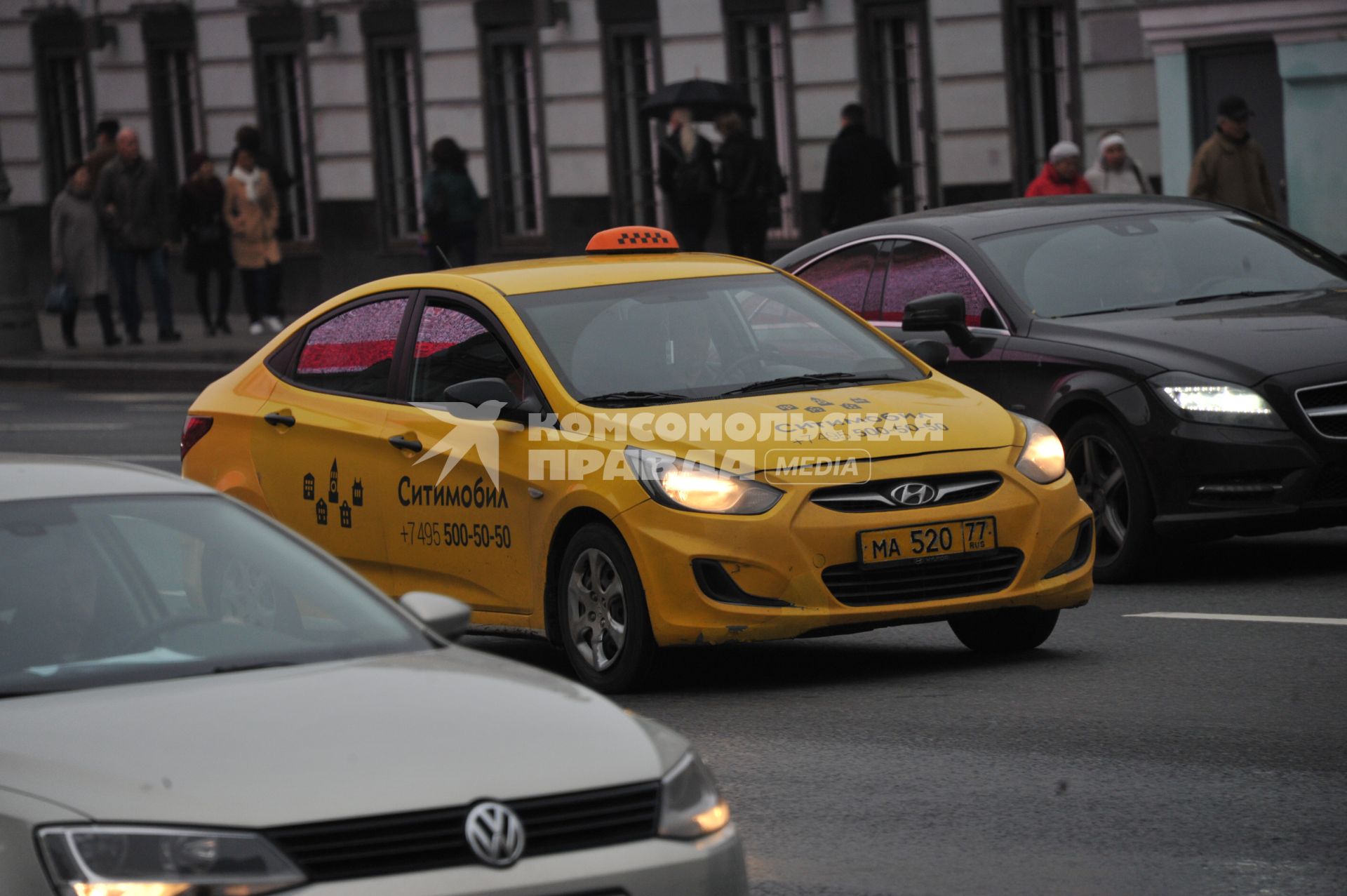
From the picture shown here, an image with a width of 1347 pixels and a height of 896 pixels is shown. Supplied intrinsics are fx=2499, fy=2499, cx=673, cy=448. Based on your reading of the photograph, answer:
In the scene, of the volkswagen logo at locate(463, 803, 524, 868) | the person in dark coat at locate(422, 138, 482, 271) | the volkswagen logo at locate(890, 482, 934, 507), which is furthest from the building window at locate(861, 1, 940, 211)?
the volkswagen logo at locate(463, 803, 524, 868)

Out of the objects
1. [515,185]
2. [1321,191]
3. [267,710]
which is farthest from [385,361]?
[515,185]

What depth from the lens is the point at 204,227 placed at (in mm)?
28266

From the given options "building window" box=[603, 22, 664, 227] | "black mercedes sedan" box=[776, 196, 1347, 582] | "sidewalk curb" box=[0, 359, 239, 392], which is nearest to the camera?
"black mercedes sedan" box=[776, 196, 1347, 582]

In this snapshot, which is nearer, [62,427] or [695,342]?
[695,342]

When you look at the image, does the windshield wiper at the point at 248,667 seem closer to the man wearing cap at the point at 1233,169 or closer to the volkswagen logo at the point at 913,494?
the volkswagen logo at the point at 913,494

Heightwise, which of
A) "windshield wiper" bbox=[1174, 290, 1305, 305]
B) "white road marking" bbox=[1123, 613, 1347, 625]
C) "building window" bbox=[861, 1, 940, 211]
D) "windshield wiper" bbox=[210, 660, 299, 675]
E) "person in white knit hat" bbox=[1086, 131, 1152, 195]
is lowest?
"white road marking" bbox=[1123, 613, 1347, 625]

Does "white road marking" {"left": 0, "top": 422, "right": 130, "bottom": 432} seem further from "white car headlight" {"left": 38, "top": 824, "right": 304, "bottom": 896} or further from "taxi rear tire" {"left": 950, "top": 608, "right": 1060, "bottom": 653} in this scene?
"white car headlight" {"left": 38, "top": 824, "right": 304, "bottom": 896}

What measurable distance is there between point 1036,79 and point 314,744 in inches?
902

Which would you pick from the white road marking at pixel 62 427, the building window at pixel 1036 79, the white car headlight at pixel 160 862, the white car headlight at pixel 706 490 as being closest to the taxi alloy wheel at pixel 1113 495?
the white car headlight at pixel 706 490

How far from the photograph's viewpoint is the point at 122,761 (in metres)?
4.20

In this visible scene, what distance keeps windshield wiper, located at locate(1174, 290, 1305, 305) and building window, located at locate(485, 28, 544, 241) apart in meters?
20.6

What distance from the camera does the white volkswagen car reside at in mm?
4016

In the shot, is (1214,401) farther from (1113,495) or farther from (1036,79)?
(1036,79)

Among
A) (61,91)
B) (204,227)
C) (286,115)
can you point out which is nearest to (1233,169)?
(204,227)
